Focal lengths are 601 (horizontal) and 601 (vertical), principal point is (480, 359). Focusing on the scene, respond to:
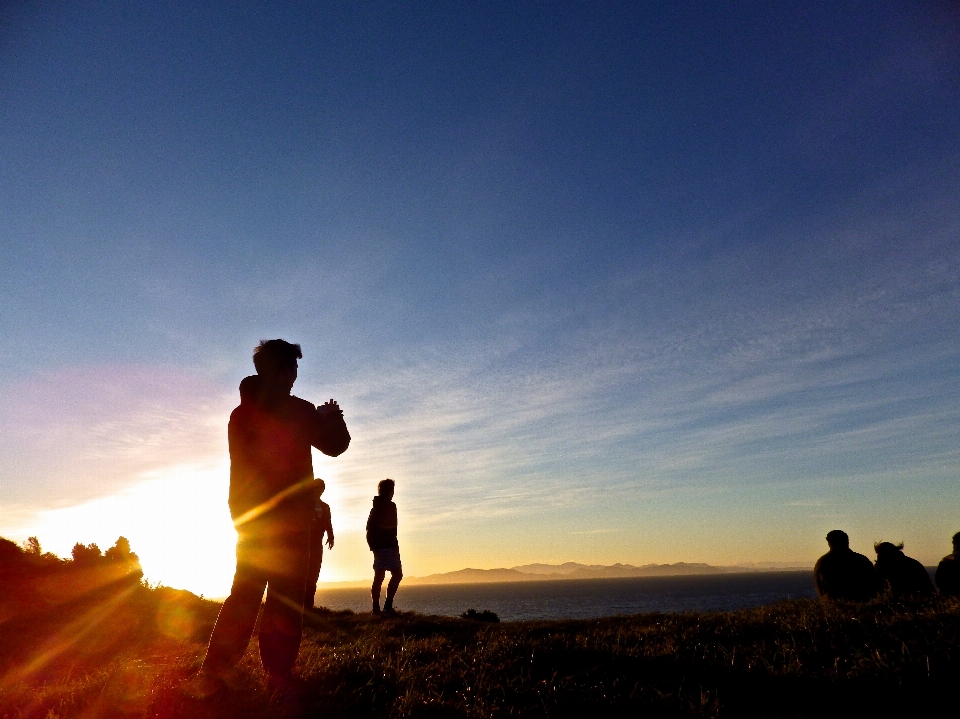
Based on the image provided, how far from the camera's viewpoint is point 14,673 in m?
5.46

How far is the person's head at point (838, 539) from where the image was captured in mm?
9117

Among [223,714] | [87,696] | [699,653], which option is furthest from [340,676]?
[699,653]

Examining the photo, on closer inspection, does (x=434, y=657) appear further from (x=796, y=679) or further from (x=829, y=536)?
(x=829, y=536)

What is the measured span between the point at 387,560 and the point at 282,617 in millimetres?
8796

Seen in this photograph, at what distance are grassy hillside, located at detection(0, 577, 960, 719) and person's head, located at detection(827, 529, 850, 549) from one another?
2.88 m

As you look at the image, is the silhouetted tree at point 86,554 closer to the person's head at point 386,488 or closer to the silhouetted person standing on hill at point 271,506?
the person's head at point 386,488

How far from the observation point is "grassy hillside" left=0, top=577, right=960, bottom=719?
9.78 feet

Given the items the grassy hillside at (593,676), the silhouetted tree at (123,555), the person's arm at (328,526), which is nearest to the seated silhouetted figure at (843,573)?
the grassy hillside at (593,676)

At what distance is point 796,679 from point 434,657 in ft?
10.2

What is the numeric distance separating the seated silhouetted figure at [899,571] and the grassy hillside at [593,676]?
9.35ft

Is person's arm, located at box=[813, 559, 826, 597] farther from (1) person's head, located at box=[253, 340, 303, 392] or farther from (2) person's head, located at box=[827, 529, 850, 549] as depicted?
(1) person's head, located at box=[253, 340, 303, 392]

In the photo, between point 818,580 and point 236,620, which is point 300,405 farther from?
point 818,580

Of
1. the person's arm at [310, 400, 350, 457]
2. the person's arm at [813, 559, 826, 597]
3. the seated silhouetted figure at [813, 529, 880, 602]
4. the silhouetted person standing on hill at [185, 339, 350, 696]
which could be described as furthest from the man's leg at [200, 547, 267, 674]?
the person's arm at [813, 559, 826, 597]

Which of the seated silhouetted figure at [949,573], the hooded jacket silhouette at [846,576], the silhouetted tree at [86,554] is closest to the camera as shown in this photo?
the seated silhouetted figure at [949,573]
